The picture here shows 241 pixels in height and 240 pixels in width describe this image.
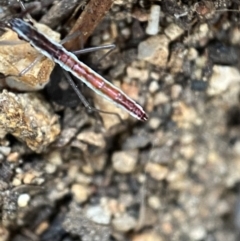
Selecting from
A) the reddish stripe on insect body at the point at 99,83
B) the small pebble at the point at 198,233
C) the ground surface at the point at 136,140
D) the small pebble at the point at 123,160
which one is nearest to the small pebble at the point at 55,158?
the ground surface at the point at 136,140

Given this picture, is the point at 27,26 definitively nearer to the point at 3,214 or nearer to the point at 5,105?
the point at 5,105

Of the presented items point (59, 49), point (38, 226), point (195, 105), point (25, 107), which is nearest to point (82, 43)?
point (59, 49)

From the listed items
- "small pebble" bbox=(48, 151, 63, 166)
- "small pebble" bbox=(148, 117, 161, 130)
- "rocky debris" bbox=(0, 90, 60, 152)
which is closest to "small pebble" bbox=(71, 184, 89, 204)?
"small pebble" bbox=(48, 151, 63, 166)

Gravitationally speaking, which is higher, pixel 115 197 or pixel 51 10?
pixel 51 10

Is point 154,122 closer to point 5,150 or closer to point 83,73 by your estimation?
point 83,73

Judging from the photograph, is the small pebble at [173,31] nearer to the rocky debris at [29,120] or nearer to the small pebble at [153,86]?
the small pebble at [153,86]

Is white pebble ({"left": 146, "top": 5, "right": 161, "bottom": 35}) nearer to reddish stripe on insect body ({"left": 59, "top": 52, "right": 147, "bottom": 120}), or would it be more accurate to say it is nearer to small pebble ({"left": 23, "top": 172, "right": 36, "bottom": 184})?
reddish stripe on insect body ({"left": 59, "top": 52, "right": 147, "bottom": 120})
